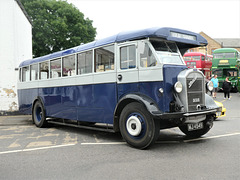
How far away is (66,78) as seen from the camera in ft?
26.3

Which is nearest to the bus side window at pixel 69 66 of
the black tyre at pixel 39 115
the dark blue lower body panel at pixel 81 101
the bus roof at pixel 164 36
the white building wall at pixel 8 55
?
the dark blue lower body panel at pixel 81 101

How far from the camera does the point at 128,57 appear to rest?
5898 millimetres

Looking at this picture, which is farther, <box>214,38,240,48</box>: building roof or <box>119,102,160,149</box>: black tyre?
<box>214,38,240,48</box>: building roof

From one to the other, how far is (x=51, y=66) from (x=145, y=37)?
463 centimetres

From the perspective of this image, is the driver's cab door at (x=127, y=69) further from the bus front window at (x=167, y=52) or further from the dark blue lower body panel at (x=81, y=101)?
the bus front window at (x=167, y=52)

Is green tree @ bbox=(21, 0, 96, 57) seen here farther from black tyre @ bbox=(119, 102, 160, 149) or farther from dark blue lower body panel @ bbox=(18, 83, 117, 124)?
black tyre @ bbox=(119, 102, 160, 149)

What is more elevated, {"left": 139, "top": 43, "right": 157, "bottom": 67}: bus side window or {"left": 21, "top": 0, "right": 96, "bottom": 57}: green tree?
{"left": 21, "top": 0, "right": 96, "bottom": 57}: green tree

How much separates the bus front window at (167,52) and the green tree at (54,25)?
2759cm

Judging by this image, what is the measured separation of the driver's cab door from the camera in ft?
18.8

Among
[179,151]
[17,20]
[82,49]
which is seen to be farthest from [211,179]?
[17,20]

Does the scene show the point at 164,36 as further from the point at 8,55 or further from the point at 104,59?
the point at 8,55

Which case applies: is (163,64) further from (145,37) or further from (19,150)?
(19,150)

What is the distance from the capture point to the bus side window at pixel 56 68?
8453mm

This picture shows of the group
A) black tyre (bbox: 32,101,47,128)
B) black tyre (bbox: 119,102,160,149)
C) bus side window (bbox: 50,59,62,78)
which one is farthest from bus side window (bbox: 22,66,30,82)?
black tyre (bbox: 119,102,160,149)
